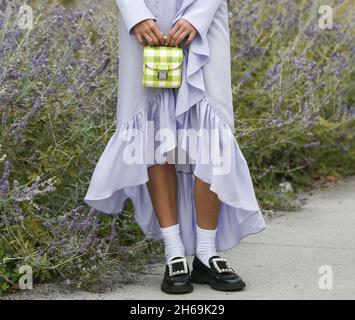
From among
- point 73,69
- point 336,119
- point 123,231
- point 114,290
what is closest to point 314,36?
point 336,119

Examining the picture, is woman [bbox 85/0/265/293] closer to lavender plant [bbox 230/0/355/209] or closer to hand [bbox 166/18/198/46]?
hand [bbox 166/18/198/46]

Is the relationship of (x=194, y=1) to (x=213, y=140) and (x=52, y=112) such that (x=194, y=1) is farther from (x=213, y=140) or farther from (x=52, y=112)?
(x=52, y=112)

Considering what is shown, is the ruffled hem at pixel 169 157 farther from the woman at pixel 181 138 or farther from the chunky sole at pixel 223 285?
the chunky sole at pixel 223 285

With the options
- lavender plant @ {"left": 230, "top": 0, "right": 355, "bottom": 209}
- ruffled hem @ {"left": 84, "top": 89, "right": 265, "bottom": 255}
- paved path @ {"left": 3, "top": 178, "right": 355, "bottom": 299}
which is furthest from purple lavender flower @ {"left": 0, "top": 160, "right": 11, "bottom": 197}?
lavender plant @ {"left": 230, "top": 0, "right": 355, "bottom": 209}

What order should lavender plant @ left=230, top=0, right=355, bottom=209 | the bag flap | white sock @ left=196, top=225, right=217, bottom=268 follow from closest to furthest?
the bag flap → white sock @ left=196, top=225, right=217, bottom=268 → lavender plant @ left=230, top=0, right=355, bottom=209

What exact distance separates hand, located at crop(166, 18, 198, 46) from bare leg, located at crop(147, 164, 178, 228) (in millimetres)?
566

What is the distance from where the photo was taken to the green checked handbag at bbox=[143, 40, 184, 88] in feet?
13.6

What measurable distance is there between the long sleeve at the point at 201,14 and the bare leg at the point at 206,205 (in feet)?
2.18

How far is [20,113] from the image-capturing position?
15.4ft

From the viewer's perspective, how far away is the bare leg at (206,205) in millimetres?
4301

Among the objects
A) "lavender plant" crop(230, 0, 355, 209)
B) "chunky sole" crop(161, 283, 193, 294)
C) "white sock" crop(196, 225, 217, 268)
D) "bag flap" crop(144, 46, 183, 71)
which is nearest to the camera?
"bag flap" crop(144, 46, 183, 71)

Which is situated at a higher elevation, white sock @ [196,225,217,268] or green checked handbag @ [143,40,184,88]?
green checked handbag @ [143,40,184,88]

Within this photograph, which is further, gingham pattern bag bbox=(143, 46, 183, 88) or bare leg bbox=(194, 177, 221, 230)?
bare leg bbox=(194, 177, 221, 230)

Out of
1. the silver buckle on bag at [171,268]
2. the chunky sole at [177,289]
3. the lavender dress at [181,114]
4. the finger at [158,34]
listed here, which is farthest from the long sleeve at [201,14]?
the chunky sole at [177,289]
